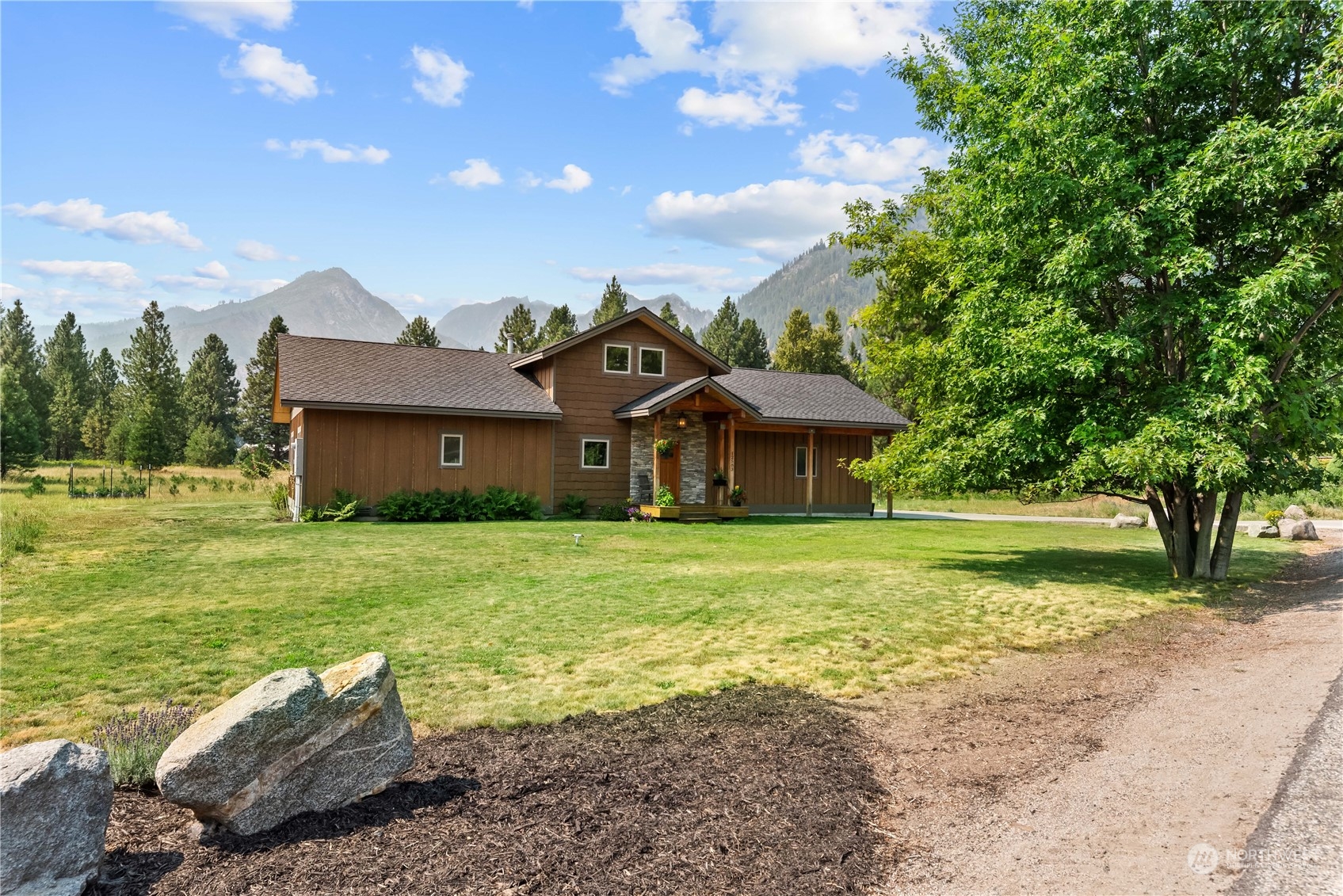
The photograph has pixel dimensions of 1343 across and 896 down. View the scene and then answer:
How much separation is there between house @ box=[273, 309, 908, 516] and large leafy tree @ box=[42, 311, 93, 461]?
3965 cm

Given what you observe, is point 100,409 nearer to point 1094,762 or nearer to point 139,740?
point 139,740

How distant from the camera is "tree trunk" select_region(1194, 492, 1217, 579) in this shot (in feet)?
37.4

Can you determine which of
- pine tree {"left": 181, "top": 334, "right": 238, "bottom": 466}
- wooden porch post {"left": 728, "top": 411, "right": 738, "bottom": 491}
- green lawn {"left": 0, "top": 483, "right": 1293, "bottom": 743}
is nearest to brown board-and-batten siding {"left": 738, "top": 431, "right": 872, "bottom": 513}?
wooden porch post {"left": 728, "top": 411, "right": 738, "bottom": 491}

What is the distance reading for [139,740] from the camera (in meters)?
3.95

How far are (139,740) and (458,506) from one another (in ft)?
51.8

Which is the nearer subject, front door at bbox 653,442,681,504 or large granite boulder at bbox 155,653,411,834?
large granite boulder at bbox 155,653,411,834

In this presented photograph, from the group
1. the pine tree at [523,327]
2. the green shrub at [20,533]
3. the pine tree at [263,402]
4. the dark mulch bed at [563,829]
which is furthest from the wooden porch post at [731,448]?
the pine tree at [523,327]

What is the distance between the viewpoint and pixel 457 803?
3623 millimetres

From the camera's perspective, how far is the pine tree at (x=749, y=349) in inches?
2330

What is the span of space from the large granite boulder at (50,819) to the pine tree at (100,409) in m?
50.5

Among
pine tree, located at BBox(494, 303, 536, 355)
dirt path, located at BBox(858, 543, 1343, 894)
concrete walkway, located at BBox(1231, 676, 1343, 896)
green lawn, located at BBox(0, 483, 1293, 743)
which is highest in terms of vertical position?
pine tree, located at BBox(494, 303, 536, 355)

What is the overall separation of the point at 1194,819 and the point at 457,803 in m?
3.58

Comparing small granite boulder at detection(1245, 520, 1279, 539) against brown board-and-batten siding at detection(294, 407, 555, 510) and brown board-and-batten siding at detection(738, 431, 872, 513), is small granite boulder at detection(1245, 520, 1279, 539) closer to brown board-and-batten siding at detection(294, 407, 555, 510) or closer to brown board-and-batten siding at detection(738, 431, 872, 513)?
brown board-and-batten siding at detection(738, 431, 872, 513)

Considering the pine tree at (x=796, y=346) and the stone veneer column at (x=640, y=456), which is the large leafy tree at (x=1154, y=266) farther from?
the pine tree at (x=796, y=346)
